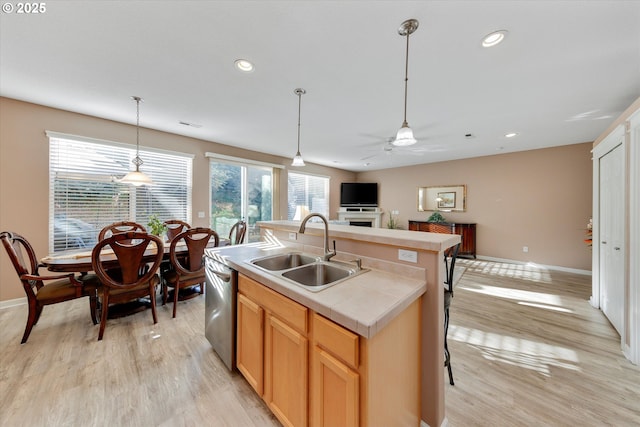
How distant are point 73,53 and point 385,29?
259 cm

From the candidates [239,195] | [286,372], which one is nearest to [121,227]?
[239,195]

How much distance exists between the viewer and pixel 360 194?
24.4 ft

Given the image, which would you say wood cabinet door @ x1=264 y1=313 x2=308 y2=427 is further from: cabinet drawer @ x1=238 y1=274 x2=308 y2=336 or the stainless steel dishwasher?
the stainless steel dishwasher

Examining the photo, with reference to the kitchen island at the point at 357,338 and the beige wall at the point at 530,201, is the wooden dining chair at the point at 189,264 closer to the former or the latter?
the kitchen island at the point at 357,338

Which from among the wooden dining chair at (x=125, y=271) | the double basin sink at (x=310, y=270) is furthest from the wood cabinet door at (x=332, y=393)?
the wooden dining chair at (x=125, y=271)

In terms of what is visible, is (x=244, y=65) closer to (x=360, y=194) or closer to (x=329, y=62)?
(x=329, y=62)

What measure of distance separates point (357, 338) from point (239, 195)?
4.67 metres

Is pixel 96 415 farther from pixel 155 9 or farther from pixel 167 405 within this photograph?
pixel 155 9

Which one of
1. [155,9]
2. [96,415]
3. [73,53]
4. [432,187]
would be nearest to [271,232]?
[96,415]

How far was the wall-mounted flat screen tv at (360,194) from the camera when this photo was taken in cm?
738

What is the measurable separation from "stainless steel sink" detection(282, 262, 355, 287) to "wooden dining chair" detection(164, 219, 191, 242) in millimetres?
2758

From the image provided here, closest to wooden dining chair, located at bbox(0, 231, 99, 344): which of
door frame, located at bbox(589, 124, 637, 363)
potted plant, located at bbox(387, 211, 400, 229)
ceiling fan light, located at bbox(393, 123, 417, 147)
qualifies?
ceiling fan light, located at bbox(393, 123, 417, 147)

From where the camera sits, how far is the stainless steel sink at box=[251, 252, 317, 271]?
6.07 ft

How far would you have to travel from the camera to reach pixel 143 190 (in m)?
3.74
